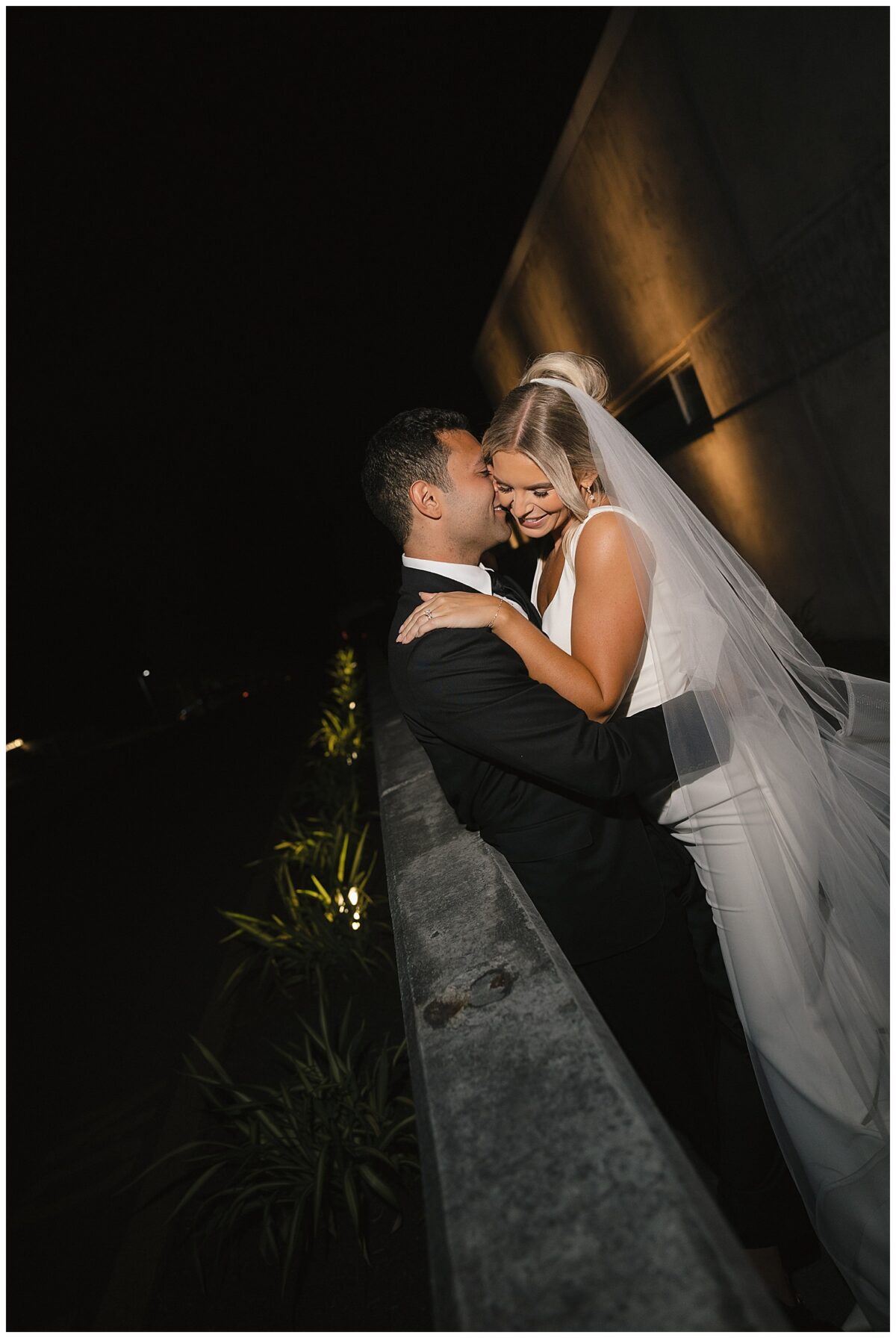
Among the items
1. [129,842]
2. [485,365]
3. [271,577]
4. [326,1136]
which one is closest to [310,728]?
[129,842]

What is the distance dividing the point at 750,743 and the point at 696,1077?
1029 mm

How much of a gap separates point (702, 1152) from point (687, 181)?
8.17m

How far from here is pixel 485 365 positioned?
16156 mm

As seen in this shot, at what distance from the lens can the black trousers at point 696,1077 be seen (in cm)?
211

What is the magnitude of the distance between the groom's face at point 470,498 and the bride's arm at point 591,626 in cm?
27

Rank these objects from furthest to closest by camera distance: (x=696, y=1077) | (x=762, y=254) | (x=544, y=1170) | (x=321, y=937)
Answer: (x=762, y=254)
(x=321, y=937)
(x=696, y=1077)
(x=544, y=1170)

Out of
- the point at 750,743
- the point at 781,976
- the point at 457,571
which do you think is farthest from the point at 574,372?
the point at 781,976

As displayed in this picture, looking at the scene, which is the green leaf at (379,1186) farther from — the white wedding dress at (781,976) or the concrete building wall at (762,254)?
the concrete building wall at (762,254)

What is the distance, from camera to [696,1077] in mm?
2186

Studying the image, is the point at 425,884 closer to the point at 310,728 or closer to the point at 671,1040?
the point at 671,1040

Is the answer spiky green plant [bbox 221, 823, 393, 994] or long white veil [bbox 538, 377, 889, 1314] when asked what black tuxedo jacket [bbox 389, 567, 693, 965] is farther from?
spiky green plant [bbox 221, 823, 393, 994]

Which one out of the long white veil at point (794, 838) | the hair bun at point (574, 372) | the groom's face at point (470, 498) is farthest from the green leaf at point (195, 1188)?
the hair bun at point (574, 372)

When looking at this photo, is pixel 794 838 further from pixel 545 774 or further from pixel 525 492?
pixel 525 492

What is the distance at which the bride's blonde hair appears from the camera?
2.38 m
